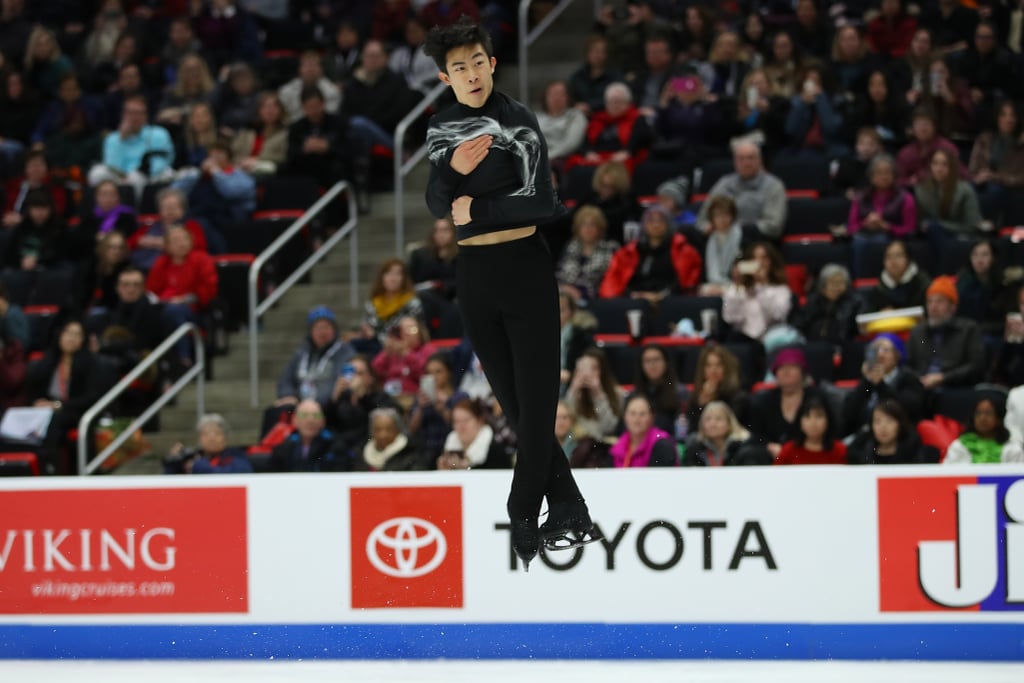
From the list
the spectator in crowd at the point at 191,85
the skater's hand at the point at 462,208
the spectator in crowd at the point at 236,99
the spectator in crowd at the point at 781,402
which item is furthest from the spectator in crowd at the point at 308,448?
the spectator in crowd at the point at 191,85

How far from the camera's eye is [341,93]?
43.1ft

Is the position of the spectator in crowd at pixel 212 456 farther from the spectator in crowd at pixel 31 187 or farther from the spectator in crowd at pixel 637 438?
the spectator in crowd at pixel 31 187

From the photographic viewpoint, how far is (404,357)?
10.2 m

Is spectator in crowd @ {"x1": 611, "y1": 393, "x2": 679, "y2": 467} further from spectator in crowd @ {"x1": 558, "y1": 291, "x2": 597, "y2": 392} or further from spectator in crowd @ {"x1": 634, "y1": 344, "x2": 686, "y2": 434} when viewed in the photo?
spectator in crowd @ {"x1": 558, "y1": 291, "x2": 597, "y2": 392}

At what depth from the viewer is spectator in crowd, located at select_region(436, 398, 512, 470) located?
8.73 m

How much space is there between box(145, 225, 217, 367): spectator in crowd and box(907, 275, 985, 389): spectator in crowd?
494 cm

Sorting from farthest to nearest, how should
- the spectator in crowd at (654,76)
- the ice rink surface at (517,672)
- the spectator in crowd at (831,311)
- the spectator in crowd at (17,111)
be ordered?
the spectator in crowd at (17,111) < the spectator in crowd at (654,76) < the spectator in crowd at (831,311) < the ice rink surface at (517,672)

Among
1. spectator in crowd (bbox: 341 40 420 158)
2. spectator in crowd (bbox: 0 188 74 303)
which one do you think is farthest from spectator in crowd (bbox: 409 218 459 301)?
spectator in crowd (bbox: 0 188 74 303)

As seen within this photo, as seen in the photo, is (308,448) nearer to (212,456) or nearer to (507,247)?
(212,456)

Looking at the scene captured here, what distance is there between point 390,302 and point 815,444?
336 centimetres

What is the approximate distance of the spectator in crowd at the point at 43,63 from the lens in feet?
47.0

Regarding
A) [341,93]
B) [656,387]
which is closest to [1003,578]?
[656,387]

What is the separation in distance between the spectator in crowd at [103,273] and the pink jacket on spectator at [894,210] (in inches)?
201

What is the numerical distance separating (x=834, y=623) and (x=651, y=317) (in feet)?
11.2
